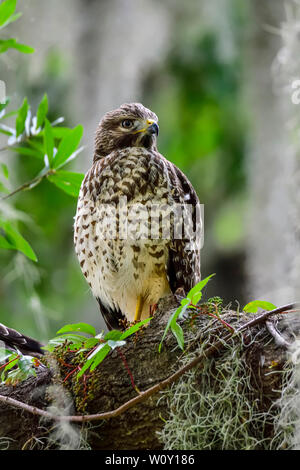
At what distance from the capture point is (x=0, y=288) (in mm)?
7051

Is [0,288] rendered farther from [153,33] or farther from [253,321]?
[253,321]

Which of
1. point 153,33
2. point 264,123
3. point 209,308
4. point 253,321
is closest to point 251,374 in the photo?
point 253,321

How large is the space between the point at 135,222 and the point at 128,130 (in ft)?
2.39

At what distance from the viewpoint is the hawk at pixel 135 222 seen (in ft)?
12.4

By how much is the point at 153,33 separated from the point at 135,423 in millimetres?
5245

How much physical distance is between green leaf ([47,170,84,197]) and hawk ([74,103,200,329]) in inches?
15.6

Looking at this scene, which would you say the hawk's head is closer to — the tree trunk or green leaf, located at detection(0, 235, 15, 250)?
green leaf, located at detection(0, 235, 15, 250)

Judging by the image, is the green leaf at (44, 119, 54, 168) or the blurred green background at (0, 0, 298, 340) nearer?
the green leaf at (44, 119, 54, 168)

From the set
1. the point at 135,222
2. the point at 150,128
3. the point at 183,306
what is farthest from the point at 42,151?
the point at 183,306

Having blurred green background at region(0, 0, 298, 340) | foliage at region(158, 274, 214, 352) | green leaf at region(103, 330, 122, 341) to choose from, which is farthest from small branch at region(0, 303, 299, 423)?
→ blurred green background at region(0, 0, 298, 340)

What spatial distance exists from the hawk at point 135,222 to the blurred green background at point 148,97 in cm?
197

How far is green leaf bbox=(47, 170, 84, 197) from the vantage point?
133 inches

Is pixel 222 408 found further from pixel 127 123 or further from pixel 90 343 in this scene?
pixel 127 123

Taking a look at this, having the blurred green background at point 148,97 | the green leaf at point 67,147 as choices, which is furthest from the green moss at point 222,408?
the blurred green background at point 148,97
